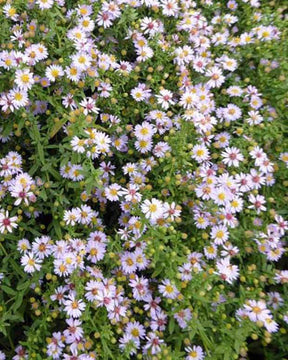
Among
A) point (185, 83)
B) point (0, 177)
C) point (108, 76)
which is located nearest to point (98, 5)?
point (108, 76)

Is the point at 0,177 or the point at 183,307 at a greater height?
the point at 0,177

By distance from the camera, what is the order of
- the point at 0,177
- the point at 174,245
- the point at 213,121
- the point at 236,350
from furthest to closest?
the point at 213,121 < the point at 0,177 < the point at 174,245 < the point at 236,350

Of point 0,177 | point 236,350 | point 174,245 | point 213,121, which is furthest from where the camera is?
point 213,121

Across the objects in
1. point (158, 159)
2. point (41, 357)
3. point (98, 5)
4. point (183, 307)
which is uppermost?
point (98, 5)

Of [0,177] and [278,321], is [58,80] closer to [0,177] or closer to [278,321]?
[0,177]

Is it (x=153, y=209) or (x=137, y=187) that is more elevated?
(x=137, y=187)

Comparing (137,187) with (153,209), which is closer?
(153,209)

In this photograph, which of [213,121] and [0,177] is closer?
[0,177]
